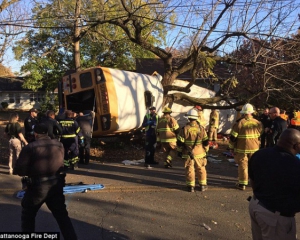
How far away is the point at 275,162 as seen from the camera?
9.14ft

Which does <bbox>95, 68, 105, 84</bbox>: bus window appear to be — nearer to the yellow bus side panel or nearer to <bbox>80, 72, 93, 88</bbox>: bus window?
the yellow bus side panel

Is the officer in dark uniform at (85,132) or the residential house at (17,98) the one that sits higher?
the residential house at (17,98)

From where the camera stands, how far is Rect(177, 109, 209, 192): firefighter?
6.39 m

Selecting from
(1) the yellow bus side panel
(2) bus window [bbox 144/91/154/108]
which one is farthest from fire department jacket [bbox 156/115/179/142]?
(2) bus window [bbox 144/91/154/108]

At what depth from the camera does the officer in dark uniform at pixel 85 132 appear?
29.3ft

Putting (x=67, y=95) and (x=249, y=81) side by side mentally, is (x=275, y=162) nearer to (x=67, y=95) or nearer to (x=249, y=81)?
(x=67, y=95)

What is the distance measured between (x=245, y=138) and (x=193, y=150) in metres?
A: 1.14

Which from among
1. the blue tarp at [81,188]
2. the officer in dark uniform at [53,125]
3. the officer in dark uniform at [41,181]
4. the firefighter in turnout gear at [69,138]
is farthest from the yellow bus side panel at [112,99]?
the officer in dark uniform at [41,181]

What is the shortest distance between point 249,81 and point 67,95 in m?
8.92

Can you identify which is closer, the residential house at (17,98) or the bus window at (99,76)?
the bus window at (99,76)

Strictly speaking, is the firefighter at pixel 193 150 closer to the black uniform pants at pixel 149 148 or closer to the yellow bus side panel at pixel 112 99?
the black uniform pants at pixel 149 148

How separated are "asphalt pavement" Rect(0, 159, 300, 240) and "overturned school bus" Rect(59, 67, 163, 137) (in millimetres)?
1915

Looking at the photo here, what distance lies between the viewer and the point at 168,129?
8.48 m

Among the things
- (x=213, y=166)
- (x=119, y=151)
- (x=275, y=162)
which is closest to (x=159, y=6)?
(x=119, y=151)
